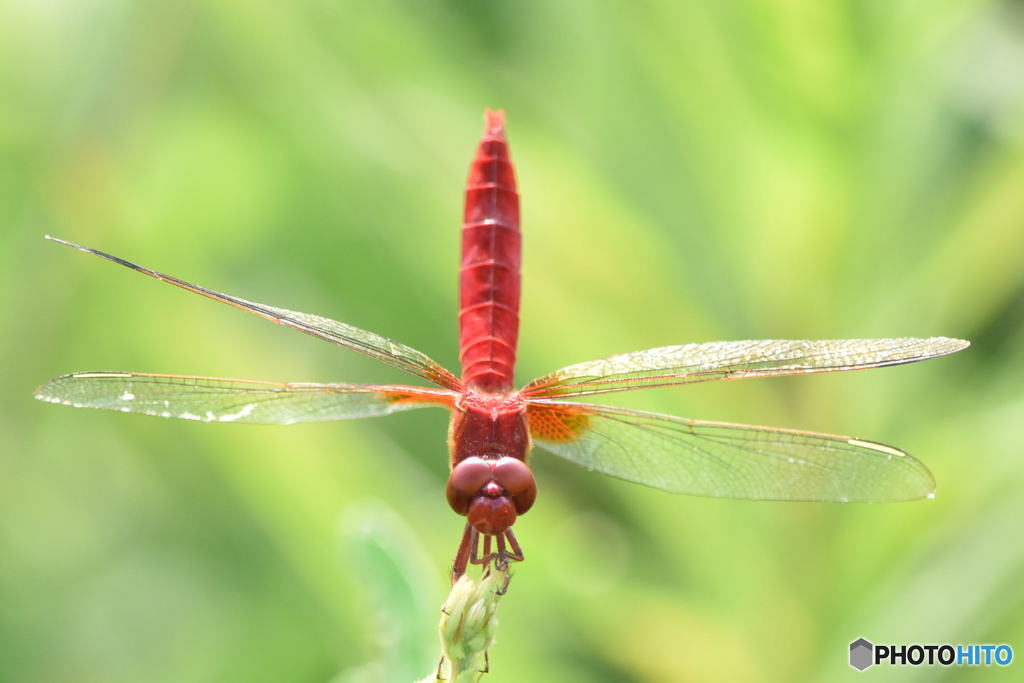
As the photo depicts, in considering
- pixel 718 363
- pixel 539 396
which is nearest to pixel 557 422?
pixel 539 396

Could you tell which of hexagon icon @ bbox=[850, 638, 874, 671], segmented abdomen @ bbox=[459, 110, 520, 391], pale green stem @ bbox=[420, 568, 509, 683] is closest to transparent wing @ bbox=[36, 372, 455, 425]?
segmented abdomen @ bbox=[459, 110, 520, 391]

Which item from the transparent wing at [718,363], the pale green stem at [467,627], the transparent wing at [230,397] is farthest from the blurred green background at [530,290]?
the pale green stem at [467,627]

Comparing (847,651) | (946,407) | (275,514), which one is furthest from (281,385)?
(946,407)

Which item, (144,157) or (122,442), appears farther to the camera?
(122,442)

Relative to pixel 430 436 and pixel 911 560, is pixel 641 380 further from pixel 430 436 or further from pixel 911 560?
pixel 430 436

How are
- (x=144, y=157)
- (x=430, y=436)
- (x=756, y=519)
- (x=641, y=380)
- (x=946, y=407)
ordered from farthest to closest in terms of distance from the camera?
(x=430, y=436), (x=144, y=157), (x=946, y=407), (x=756, y=519), (x=641, y=380)

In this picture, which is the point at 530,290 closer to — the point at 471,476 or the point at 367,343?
the point at 367,343
